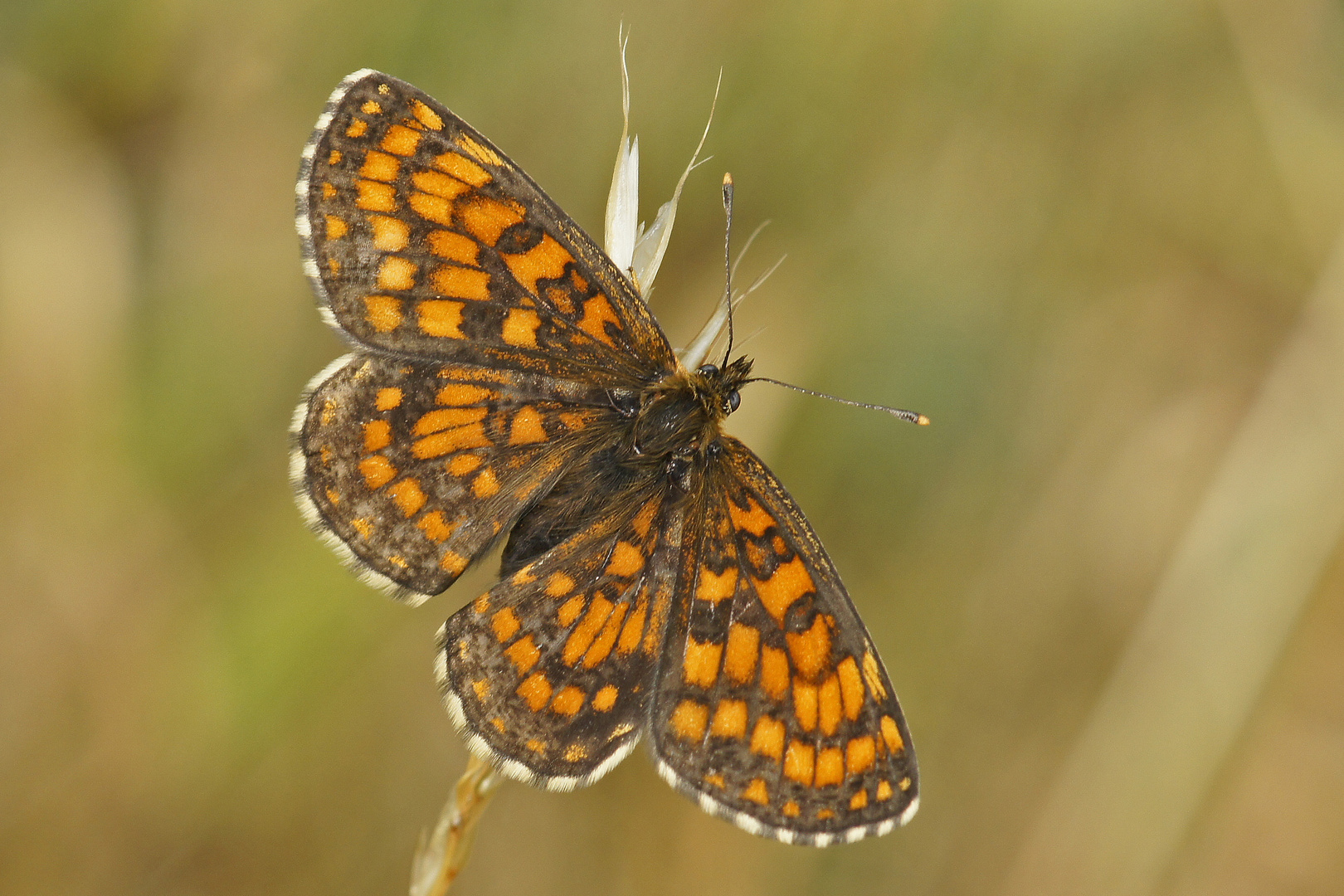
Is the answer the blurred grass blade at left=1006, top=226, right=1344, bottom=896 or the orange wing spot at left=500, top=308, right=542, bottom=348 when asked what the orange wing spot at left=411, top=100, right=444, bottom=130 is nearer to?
the orange wing spot at left=500, top=308, right=542, bottom=348

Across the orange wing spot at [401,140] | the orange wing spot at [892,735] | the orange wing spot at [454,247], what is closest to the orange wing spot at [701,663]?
the orange wing spot at [892,735]

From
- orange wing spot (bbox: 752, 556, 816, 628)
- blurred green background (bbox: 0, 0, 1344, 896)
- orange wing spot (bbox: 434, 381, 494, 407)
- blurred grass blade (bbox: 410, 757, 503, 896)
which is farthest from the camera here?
blurred green background (bbox: 0, 0, 1344, 896)

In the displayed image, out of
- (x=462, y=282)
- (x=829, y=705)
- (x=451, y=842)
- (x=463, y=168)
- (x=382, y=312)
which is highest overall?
(x=463, y=168)

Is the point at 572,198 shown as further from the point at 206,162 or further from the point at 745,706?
the point at 745,706

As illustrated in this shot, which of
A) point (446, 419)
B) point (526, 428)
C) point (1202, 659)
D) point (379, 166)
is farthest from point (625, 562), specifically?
point (1202, 659)

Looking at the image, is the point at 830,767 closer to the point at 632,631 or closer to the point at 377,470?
the point at 632,631

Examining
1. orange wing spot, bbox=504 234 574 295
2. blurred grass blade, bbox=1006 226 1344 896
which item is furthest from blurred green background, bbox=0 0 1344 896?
orange wing spot, bbox=504 234 574 295
